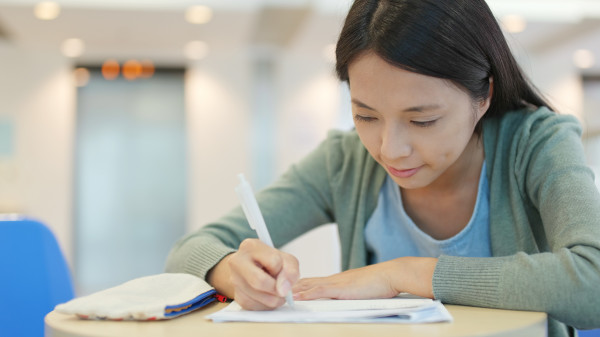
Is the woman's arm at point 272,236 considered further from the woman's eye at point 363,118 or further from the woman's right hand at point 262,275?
the woman's eye at point 363,118

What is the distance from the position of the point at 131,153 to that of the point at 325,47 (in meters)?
2.33

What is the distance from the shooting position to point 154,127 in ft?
22.1

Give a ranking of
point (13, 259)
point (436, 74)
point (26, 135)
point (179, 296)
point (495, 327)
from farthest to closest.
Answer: point (26, 135) → point (13, 259) → point (436, 74) → point (179, 296) → point (495, 327)

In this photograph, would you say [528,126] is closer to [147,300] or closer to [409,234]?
[409,234]

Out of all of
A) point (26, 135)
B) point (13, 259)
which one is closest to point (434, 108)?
point (13, 259)

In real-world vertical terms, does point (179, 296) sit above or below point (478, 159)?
below

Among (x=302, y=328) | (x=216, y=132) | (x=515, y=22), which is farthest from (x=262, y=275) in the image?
(x=216, y=132)

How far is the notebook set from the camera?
0.78 metres

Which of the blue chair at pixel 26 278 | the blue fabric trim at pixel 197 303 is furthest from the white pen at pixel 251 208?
the blue chair at pixel 26 278

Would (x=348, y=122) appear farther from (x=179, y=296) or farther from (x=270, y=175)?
(x=179, y=296)

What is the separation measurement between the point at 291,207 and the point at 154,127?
5618 millimetres

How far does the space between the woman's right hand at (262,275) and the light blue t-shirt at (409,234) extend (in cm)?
44

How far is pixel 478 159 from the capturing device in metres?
1.25

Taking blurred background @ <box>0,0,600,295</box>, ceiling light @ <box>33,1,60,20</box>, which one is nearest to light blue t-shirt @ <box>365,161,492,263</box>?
ceiling light @ <box>33,1,60,20</box>
